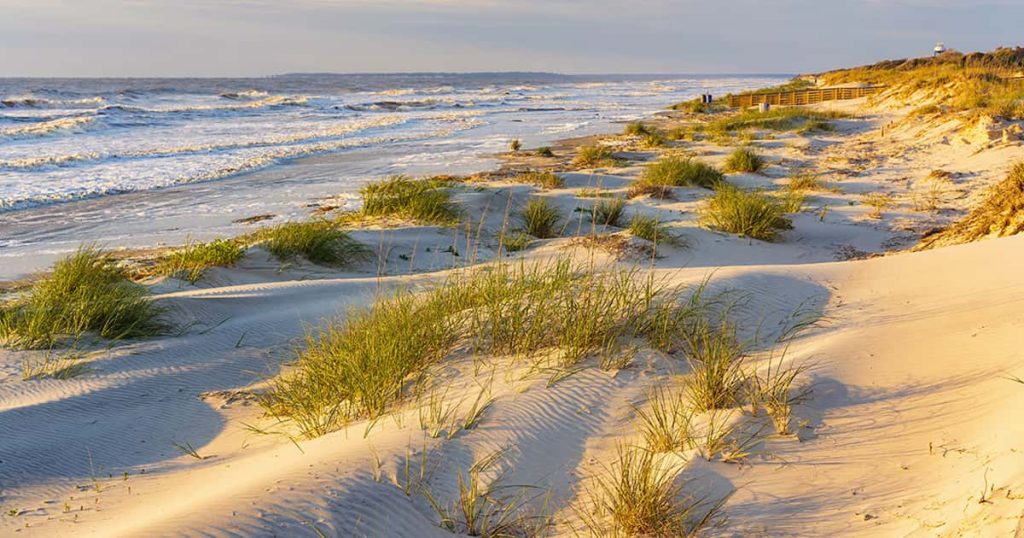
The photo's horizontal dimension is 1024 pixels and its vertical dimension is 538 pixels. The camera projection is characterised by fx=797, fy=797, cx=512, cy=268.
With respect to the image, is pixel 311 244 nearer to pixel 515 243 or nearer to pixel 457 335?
pixel 515 243

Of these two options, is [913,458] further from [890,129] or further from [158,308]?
[890,129]

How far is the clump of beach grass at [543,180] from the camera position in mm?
11727

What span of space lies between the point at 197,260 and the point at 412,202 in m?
2.99

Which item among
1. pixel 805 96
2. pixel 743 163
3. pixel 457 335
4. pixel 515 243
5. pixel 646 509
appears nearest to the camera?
pixel 646 509

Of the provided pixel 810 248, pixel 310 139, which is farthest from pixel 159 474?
pixel 310 139

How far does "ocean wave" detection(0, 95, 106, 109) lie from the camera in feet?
110

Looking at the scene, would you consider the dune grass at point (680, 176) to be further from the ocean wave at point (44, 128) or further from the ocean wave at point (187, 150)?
the ocean wave at point (44, 128)

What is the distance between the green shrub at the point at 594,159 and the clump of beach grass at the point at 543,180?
6.78 feet

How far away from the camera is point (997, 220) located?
6.73 m

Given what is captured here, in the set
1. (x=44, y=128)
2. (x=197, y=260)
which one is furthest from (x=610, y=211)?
(x=44, y=128)

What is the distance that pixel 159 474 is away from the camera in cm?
319

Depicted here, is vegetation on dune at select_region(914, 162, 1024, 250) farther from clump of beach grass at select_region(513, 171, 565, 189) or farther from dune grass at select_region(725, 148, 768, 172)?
dune grass at select_region(725, 148, 768, 172)

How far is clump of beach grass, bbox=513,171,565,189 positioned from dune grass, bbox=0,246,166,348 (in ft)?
23.0

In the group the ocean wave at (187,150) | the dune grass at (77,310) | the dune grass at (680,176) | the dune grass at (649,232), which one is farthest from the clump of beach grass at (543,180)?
the ocean wave at (187,150)
